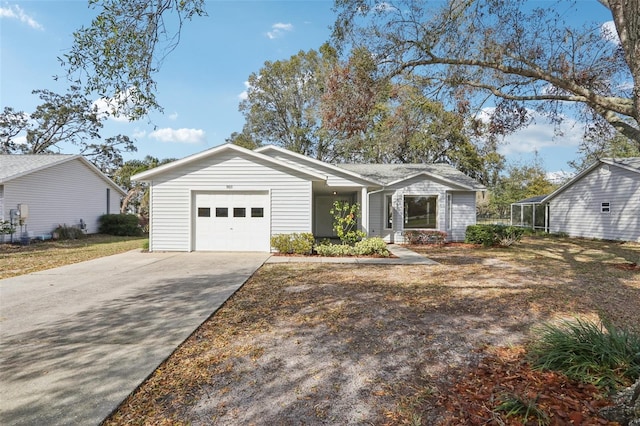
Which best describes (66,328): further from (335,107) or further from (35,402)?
(335,107)

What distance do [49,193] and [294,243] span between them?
1501 cm

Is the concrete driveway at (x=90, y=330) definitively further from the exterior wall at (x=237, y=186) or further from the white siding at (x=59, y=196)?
the white siding at (x=59, y=196)

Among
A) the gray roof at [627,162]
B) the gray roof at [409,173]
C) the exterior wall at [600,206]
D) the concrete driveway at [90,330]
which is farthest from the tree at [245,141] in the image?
the gray roof at [627,162]

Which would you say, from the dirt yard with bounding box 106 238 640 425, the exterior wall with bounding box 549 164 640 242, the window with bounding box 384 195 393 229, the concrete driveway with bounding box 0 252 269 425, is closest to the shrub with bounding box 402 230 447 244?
the window with bounding box 384 195 393 229

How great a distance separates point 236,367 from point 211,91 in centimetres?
918

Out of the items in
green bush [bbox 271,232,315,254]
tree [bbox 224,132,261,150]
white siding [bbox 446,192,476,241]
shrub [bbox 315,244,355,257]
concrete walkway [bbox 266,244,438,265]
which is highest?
tree [bbox 224,132,261,150]

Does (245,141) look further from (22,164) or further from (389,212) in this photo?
(389,212)

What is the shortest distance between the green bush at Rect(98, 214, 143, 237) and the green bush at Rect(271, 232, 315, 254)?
47.2 ft

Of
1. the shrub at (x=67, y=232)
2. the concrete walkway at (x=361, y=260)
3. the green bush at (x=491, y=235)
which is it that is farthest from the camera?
the shrub at (x=67, y=232)

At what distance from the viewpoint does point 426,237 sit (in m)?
15.5

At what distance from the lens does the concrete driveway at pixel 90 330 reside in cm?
270

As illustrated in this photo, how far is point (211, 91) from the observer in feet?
33.8

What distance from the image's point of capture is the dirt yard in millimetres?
2568

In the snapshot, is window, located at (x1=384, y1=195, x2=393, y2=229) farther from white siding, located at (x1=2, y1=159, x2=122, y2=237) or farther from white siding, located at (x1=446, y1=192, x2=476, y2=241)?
white siding, located at (x1=2, y1=159, x2=122, y2=237)
